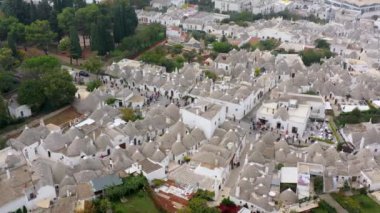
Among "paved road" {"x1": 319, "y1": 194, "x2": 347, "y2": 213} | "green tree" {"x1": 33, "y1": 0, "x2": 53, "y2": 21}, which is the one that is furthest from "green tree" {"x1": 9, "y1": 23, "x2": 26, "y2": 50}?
"paved road" {"x1": 319, "y1": 194, "x2": 347, "y2": 213}

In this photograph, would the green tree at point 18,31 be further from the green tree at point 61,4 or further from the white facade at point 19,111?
the white facade at point 19,111

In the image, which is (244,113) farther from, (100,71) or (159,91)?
(100,71)

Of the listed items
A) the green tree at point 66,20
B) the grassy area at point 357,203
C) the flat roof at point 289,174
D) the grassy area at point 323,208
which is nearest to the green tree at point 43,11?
the green tree at point 66,20

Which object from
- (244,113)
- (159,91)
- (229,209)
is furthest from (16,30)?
(229,209)

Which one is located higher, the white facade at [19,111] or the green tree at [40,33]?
the green tree at [40,33]

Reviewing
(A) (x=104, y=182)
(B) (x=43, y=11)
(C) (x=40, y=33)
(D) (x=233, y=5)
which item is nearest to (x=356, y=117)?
(A) (x=104, y=182)
